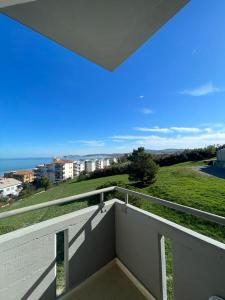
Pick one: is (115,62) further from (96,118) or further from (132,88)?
(96,118)

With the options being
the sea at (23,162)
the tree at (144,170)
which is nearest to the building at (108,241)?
the tree at (144,170)

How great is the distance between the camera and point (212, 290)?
3.16 feet

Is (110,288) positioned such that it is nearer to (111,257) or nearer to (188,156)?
(111,257)

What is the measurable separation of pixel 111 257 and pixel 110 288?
1.05 ft

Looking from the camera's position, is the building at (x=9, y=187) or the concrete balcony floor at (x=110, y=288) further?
the building at (x=9, y=187)

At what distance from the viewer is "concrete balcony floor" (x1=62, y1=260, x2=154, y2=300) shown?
1.46 metres

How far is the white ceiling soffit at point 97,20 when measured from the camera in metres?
1.16

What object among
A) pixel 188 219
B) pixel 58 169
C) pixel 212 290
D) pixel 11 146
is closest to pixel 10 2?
pixel 212 290

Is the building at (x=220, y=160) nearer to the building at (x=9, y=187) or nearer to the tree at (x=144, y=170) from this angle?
the tree at (x=144, y=170)

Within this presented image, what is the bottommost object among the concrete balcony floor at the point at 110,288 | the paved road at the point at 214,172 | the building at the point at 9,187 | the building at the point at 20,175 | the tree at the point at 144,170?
the building at the point at 9,187

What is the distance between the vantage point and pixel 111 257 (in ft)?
6.10

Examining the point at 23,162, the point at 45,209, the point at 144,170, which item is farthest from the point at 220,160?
the point at 23,162

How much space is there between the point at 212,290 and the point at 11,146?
109ft

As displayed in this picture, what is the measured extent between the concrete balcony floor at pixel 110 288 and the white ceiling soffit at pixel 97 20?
2.16m
